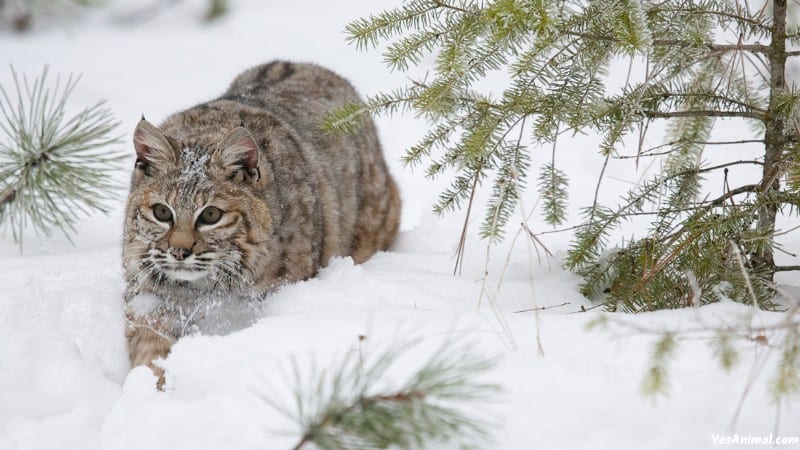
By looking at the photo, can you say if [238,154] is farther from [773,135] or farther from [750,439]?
[750,439]

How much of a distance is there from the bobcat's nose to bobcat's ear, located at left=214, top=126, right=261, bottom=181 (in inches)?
16.6

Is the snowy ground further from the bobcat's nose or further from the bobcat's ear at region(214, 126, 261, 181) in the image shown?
the bobcat's ear at region(214, 126, 261, 181)

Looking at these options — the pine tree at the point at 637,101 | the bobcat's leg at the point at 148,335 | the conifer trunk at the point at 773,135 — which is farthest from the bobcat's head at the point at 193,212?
the conifer trunk at the point at 773,135

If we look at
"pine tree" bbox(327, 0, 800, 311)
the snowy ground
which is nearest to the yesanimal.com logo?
the snowy ground

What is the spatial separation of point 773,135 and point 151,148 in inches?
99.2

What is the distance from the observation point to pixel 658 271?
2.94 m

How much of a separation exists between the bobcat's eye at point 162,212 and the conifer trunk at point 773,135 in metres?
2.32

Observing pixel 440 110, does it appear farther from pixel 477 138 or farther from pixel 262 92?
pixel 262 92

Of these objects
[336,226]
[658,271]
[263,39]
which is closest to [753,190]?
[658,271]

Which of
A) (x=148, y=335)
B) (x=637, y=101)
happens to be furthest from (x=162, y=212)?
(x=637, y=101)

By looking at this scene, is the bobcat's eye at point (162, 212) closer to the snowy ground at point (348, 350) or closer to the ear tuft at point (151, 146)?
the ear tuft at point (151, 146)

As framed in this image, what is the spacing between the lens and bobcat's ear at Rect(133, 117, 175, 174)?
3385mm

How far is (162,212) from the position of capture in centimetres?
339

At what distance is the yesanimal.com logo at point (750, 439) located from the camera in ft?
6.26
